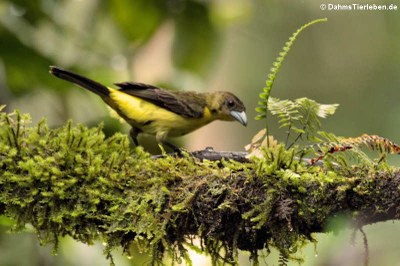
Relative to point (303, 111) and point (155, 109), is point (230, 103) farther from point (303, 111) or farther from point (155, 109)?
point (303, 111)

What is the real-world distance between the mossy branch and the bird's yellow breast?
144 centimetres

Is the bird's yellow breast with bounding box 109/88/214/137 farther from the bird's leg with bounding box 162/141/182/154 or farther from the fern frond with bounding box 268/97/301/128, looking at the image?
the fern frond with bounding box 268/97/301/128

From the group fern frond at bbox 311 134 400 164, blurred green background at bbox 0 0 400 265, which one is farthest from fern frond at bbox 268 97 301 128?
blurred green background at bbox 0 0 400 265

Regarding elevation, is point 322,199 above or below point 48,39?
below

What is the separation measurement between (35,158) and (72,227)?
0.31 m

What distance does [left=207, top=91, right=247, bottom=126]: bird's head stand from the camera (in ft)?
16.1

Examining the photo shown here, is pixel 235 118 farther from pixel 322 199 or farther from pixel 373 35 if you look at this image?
pixel 373 35

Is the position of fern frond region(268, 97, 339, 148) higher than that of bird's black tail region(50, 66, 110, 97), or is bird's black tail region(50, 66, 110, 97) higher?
bird's black tail region(50, 66, 110, 97)

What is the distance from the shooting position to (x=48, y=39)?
5707mm

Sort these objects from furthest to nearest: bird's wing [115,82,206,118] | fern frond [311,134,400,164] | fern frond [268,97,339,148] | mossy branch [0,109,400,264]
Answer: bird's wing [115,82,206,118] < fern frond [268,97,339,148] < fern frond [311,134,400,164] < mossy branch [0,109,400,264]

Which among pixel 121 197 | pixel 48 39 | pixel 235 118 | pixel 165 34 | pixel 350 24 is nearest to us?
pixel 121 197

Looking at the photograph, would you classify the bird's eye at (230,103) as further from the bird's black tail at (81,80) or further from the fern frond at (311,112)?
the fern frond at (311,112)

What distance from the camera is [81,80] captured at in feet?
14.1

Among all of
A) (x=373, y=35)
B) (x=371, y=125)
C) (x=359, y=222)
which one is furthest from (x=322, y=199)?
(x=373, y=35)
